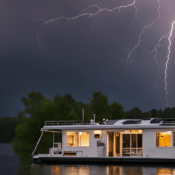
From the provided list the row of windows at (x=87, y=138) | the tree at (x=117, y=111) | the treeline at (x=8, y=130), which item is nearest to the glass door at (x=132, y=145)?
the row of windows at (x=87, y=138)

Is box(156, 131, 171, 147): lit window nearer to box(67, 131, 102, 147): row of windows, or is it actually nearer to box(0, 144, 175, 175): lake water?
box(0, 144, 175, 175): lake water

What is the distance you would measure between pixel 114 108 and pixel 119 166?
54372 millimetres

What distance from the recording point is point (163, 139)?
30812 mm

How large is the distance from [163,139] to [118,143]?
12.3 ft

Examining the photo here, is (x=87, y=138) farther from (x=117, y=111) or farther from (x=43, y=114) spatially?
(x=117, y=111)

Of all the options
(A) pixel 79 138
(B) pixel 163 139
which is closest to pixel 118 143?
(A) pixel 79 138

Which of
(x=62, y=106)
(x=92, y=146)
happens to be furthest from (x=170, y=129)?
(x=62, y=106)

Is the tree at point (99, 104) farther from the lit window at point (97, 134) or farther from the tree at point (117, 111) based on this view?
the lit window at point (97, 134)

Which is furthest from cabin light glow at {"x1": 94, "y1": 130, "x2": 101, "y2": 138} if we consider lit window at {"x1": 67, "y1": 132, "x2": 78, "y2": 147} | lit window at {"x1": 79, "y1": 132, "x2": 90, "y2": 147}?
lit window at {"x1": 67, "y1": 132, "x2": 78, "y2": 147}

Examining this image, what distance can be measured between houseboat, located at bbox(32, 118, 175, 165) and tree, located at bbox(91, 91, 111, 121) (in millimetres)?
47425

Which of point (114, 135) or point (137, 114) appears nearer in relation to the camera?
point (114, 135)

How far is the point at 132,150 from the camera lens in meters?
31.5

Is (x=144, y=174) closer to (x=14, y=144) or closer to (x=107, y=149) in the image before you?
(x=107, y=149)

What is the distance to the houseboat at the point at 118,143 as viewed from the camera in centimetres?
3022
